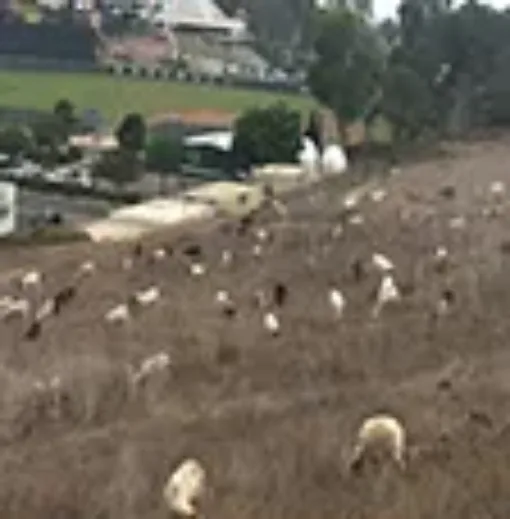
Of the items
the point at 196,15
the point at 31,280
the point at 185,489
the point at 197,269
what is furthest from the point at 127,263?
the point at 196,15

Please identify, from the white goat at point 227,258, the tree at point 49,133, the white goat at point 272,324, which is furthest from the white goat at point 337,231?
the tree at point 49,133

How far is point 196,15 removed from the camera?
110 m

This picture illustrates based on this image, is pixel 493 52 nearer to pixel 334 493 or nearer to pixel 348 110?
pixel 348 110

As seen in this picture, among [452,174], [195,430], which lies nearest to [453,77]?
[452,174]

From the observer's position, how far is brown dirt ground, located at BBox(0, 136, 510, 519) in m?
10.8

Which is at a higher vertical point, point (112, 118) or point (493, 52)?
point (493, 52)

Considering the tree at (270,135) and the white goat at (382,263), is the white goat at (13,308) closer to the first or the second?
the white goat at (382,263)

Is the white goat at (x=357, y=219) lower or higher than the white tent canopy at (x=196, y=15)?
higher

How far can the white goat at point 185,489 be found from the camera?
408 inches

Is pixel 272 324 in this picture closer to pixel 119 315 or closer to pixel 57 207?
pixel 119 315

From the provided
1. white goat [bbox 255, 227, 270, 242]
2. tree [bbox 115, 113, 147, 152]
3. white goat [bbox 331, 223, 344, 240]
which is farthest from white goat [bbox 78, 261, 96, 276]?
tree [bbox 115, 113, 147, 152]

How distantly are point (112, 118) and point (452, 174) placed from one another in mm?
37022

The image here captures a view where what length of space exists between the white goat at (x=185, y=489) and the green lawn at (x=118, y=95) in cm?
6167

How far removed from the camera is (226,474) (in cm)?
1140
